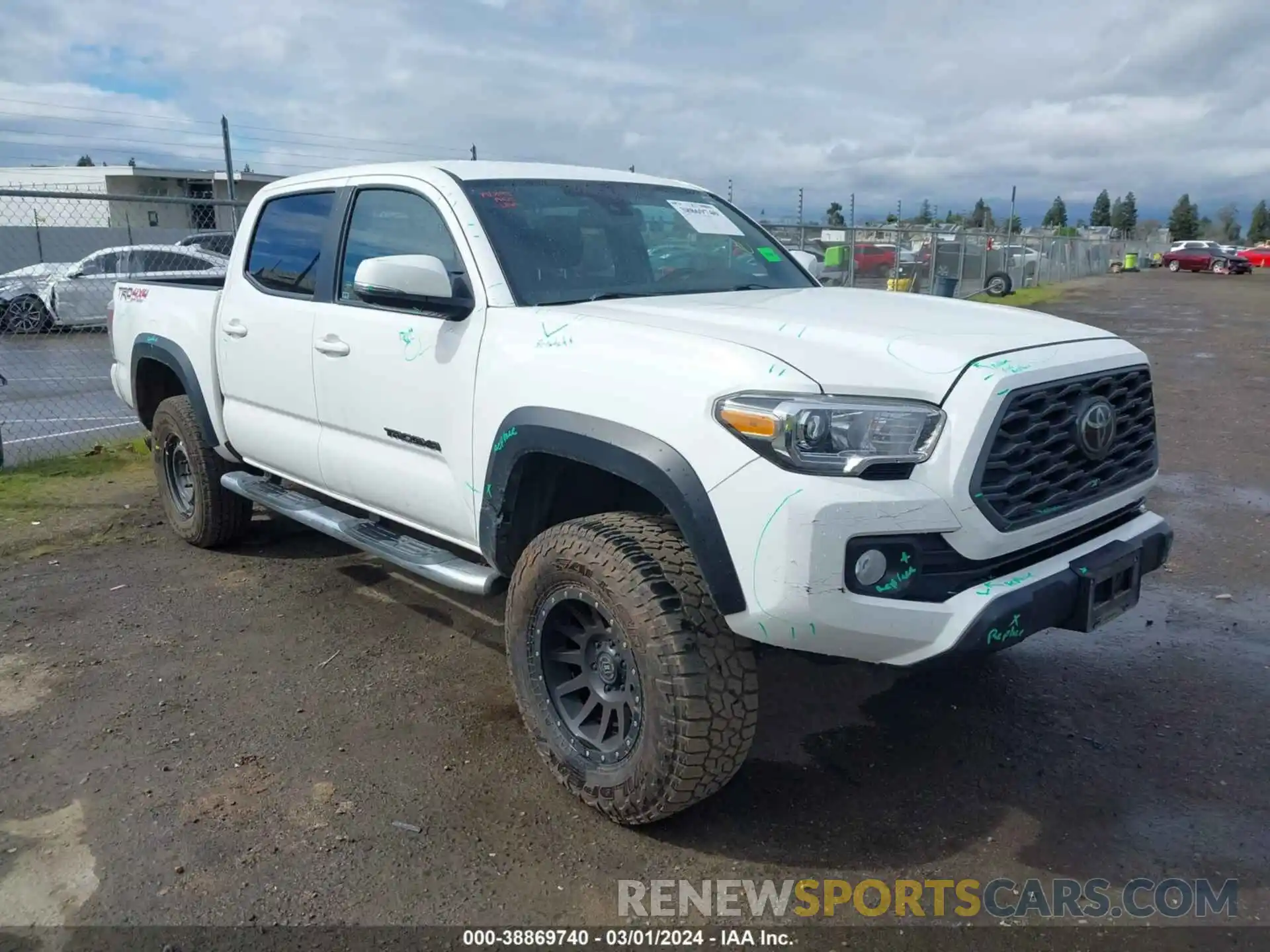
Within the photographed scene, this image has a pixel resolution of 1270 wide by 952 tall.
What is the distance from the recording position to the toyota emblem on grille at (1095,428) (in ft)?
9.84

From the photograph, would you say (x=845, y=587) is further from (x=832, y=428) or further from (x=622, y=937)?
(x=622, y=937)

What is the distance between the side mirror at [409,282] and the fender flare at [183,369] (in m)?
2.15

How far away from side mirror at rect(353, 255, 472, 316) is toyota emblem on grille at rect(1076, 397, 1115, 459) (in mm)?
2040

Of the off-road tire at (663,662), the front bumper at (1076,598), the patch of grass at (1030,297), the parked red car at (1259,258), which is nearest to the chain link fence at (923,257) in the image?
the patch of grass at (1030,297)

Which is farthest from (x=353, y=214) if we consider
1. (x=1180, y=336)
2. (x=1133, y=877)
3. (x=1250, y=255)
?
(x=1250, y=255)

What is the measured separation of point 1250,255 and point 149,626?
58.8 metres

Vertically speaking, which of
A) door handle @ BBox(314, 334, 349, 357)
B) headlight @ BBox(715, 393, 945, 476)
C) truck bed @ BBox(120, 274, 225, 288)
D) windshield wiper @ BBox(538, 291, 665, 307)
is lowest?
headlight @ BBox(715, 393, 945, 476)

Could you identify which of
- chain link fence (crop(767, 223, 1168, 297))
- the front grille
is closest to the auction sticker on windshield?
the front grille

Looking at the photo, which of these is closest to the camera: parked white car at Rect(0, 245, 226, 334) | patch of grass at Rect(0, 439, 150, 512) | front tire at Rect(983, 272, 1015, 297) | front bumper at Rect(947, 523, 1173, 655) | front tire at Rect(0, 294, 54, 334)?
front bumper at Rect(947, 523, 1173, 655)

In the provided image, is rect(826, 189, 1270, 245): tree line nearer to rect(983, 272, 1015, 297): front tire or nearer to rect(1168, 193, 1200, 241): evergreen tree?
rect(1168, 193, 1200, 241): evergreen tree

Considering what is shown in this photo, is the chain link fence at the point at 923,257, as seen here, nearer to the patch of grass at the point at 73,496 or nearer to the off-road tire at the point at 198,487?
the patch of grass at the point at 73,496

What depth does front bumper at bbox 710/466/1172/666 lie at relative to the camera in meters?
2.57

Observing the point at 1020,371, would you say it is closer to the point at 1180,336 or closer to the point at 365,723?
the point at 365,723

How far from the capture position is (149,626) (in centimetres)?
473
